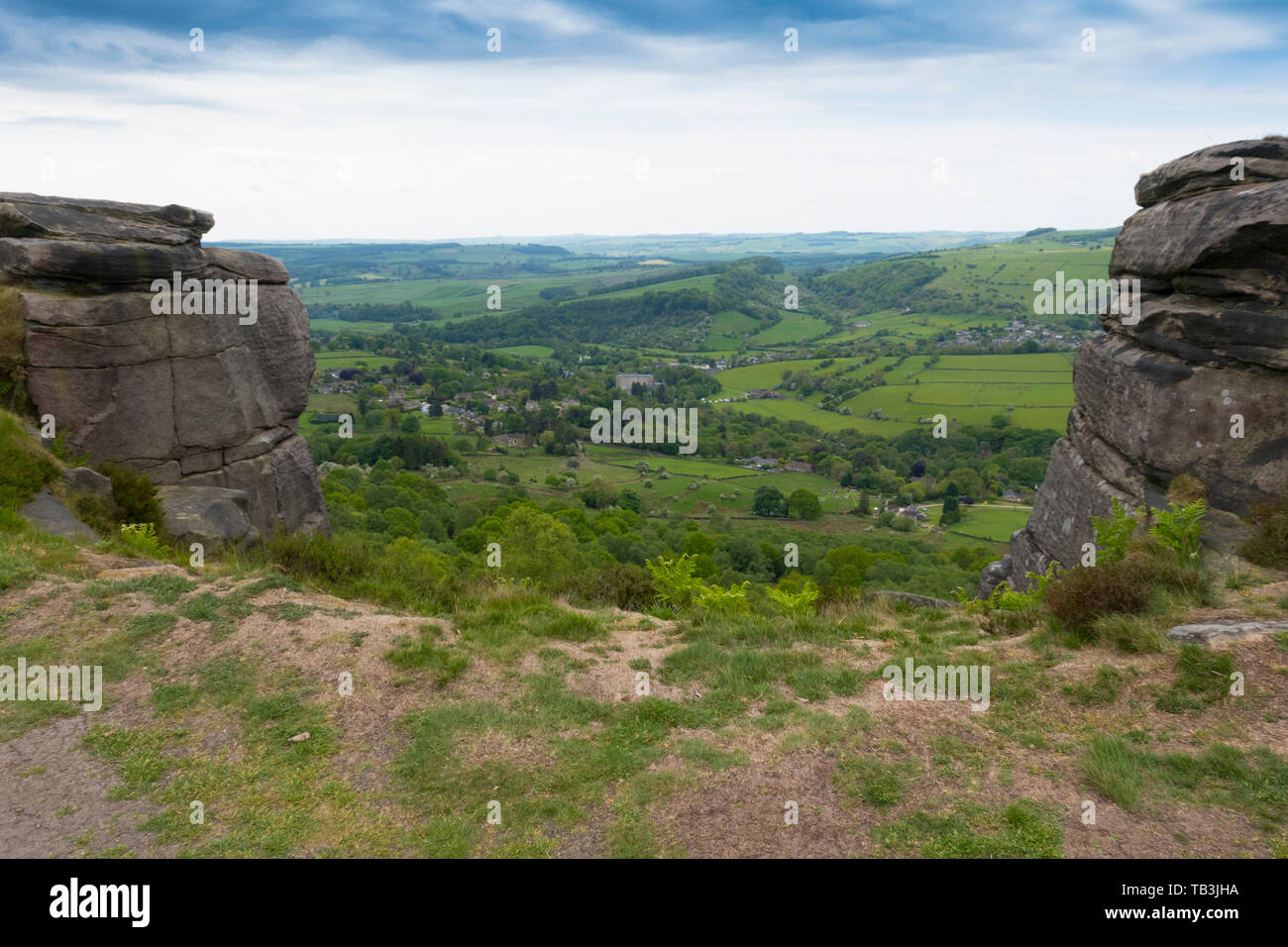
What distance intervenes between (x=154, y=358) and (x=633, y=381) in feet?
372

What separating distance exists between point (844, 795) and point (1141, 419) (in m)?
10.7

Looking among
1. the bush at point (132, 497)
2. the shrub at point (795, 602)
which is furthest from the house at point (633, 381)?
the shrub at point (795, 602)

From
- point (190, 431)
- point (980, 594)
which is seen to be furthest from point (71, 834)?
point (980, 594)

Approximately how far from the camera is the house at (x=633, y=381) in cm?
12444

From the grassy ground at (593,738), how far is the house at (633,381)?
113 meters

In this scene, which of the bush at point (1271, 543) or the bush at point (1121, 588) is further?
the bush at point (1271, 543)

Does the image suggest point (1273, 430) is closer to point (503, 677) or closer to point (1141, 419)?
point (1141, 419)

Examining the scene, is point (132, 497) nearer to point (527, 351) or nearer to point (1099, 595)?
point (1099, 595)

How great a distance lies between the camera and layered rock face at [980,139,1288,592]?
40.5 ft

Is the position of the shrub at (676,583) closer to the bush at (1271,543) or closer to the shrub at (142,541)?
the bush at (1271,543)

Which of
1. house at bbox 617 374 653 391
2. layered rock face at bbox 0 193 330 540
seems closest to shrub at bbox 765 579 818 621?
layered rock face at bbox 0 193 330 540

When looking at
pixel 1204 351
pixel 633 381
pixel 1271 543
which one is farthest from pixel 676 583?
pixel 633 381

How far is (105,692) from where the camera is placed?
876 centimetres

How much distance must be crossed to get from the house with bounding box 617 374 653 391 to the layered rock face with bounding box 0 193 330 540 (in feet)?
341
